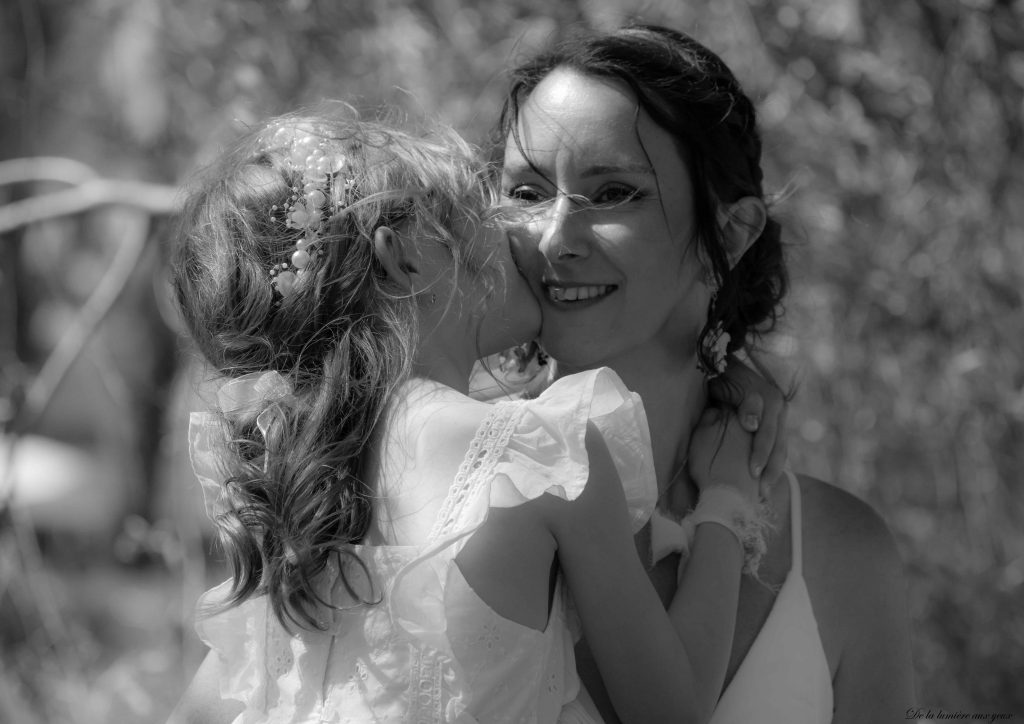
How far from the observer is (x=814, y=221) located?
346 cm

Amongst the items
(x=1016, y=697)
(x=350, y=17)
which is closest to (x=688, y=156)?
(x=350, y=17)

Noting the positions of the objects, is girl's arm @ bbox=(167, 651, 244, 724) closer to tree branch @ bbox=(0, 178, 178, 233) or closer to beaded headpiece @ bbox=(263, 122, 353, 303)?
beaded headpiece @ bbox=(263, 122, 353, 303)

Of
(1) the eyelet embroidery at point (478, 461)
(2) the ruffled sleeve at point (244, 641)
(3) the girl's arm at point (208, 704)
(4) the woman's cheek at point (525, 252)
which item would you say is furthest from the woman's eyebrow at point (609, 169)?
(3) the girl's arm at point (208, 704)

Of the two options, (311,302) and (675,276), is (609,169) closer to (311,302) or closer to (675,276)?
(675,276)

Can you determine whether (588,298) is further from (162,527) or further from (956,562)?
(162,527)

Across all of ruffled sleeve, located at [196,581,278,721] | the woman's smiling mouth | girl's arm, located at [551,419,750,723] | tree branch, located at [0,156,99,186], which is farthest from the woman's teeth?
tree branch, located at [0,156,99,186]

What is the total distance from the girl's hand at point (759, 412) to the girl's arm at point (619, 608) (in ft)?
1.87

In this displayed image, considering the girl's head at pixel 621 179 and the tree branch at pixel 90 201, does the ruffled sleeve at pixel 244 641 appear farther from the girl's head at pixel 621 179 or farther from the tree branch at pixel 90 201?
the tree branch at pixel 90 201

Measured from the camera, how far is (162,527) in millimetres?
4344

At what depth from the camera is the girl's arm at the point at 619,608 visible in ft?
5.28

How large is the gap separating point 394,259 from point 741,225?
0.86 m

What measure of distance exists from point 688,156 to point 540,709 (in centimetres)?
110

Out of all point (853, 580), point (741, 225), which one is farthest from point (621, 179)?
point (853, 580)

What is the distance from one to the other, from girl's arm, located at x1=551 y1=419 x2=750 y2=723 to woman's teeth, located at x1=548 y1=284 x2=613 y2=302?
0.58 metres
